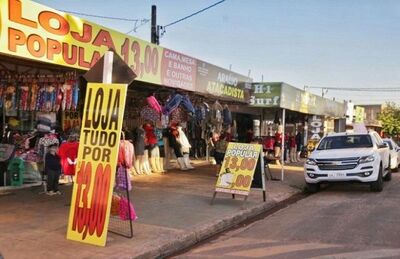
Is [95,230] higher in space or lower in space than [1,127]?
lower

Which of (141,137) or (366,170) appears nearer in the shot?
(366,170)

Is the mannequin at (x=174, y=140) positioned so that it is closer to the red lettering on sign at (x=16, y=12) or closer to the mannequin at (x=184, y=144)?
the mannequin at (x=184, y=144)

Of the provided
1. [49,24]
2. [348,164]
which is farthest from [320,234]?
[49,24]

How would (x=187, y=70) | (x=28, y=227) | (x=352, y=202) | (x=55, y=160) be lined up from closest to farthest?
1. (x=28, y=227)
2. (x=55, y=160)
3. (x=352, y=202)
4. (x=187, y=70)

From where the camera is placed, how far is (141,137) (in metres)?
15.6

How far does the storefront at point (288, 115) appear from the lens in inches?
749

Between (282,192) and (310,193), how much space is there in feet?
Answer: 4.40

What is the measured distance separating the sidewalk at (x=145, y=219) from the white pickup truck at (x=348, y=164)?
2.96ft

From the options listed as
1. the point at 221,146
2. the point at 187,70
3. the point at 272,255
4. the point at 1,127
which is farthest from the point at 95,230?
the point at 221,146

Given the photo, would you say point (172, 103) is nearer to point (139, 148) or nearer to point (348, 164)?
point (139, 148)

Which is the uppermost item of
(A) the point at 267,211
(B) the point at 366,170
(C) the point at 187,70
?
(C) the point at 187,70

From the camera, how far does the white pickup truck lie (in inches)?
552

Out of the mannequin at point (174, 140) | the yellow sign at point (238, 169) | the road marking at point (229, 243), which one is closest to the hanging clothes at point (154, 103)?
the mannequin at point (174, 140)

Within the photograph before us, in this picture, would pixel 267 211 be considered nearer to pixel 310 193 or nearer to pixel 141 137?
pixel 310 193
